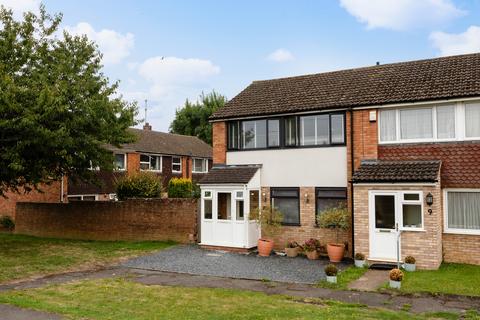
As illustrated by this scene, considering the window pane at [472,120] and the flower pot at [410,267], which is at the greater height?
the window pane at [472,120]

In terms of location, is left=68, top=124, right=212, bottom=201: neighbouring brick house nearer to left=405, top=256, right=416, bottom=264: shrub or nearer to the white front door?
the white front door

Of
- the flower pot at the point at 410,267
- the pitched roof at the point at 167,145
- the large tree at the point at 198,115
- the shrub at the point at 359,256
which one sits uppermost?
the large tree at the point at 198,115

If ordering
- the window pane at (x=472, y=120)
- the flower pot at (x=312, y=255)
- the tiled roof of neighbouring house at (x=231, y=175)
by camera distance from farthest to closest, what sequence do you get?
1. the tiled roof of neighbouring house at (x=231, y=175)
2. the flower pot at (x=312, y=255)
3. the window pane at (x=472, y=120)

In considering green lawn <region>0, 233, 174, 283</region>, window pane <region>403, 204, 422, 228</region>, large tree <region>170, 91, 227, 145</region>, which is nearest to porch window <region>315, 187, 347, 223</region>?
window pane <region>403, 204, 422, 228</region>

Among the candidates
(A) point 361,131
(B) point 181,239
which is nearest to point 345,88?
(A) point 361,131

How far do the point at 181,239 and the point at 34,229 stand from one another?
933 cm

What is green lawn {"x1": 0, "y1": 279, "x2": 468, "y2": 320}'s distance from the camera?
8719 mm

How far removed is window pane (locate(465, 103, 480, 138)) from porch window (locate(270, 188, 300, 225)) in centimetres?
616

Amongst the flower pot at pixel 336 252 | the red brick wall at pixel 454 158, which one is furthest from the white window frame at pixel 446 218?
the flower pot at pixel 336 252

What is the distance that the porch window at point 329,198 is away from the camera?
15945 millimetres

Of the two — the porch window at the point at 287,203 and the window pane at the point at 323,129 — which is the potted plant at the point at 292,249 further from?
the window pane at the point at 323,129

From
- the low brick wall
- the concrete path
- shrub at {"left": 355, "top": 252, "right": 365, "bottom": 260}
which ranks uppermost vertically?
the low brick wall

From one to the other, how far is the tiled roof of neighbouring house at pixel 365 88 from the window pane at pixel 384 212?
3331 mm

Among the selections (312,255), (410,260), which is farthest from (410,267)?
(312,255)
